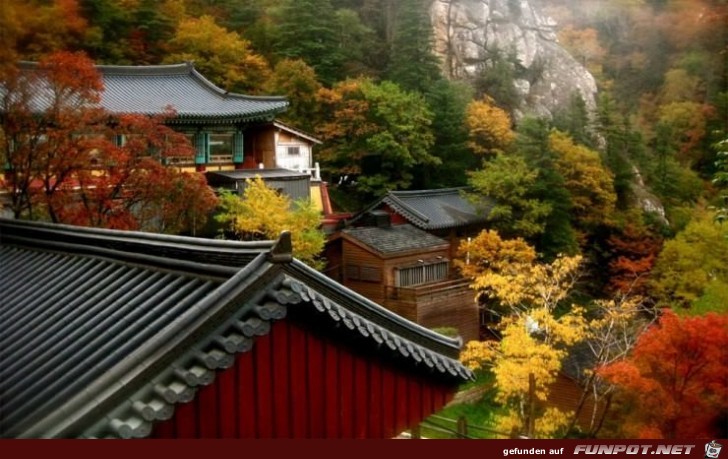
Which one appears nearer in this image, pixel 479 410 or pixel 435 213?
pixel 479 410

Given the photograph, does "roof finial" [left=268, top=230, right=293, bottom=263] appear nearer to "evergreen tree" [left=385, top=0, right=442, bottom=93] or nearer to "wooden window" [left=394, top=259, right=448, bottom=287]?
"wooden window" [left=394, top=259, right=448, bottom=287]

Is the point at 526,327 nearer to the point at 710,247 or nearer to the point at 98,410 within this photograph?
the point at 710,247

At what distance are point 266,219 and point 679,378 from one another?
15.0ft

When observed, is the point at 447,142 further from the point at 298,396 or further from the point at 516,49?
the point at 298,396

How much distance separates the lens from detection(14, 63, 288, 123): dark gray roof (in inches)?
351

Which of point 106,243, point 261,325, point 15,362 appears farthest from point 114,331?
point 106,243

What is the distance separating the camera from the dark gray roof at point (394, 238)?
9.11 m

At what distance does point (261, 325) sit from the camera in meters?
1.81

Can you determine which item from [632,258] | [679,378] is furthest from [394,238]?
[679,378]

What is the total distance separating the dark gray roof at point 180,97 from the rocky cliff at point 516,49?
5.29m

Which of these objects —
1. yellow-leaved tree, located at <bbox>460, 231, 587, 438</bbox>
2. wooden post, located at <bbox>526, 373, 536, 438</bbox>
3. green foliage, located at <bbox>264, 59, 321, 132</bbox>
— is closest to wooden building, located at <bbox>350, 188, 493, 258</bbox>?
yellow-leaved tree, located at <bbox>460, 231, 587, 438</bbox>

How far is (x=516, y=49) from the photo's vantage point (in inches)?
590

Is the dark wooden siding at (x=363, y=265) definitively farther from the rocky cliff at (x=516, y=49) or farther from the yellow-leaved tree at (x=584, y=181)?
the rocky cliff at (x=516, y=49)

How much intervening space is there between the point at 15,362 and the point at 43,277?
0.80 meters
